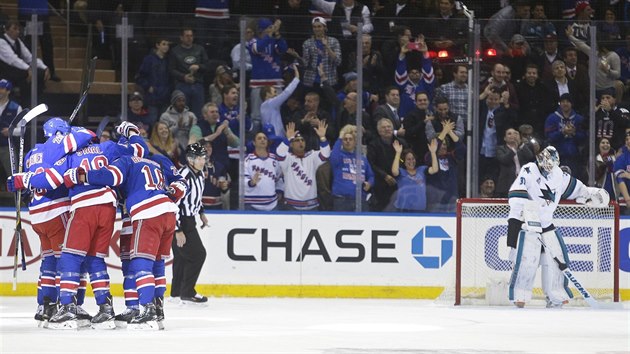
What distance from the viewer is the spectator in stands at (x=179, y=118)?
12664 millimetres

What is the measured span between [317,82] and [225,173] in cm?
127

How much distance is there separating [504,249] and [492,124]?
1287mm

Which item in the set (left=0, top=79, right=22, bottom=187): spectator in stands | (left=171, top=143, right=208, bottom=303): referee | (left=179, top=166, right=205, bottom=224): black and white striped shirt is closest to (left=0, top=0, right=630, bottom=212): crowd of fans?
(left=0, top=79, right=22, bottom=187): spectator in stands

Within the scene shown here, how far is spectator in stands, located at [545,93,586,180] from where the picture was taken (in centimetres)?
1295

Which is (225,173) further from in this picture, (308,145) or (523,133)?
(523,133)

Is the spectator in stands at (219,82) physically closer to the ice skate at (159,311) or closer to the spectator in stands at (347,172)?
the spectator in stands at (347,172)

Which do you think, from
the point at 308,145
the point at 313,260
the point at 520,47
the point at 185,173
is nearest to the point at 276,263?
the point at 313,260

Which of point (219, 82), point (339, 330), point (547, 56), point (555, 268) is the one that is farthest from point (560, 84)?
point (339, 330)

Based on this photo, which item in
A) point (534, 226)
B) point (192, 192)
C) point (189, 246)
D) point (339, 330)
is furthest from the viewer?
point (534, 226)

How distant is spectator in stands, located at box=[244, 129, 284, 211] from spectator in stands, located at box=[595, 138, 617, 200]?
10.2 feet

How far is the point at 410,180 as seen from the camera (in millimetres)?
12844

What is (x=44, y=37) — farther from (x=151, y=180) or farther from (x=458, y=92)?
(x=151, y=180)

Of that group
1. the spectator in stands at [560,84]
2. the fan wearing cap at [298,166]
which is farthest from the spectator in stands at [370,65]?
the spectator in stands at [560,84]

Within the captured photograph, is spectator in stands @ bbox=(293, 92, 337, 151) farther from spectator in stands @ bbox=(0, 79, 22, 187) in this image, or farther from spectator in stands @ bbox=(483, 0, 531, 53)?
spectator in stands @ bbox=(0, 79, 22, 187)
